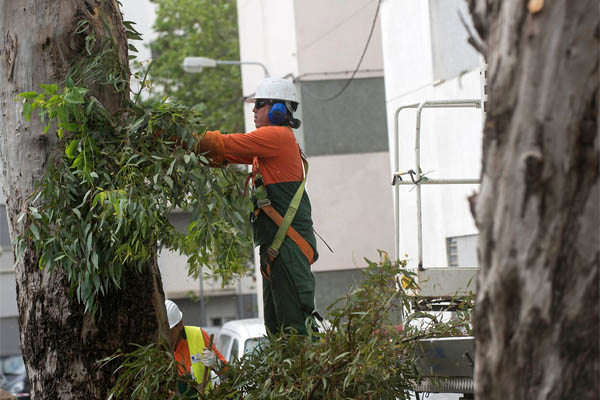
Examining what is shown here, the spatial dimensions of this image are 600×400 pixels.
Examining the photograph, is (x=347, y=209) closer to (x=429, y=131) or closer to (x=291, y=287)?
(x=429, y=131)

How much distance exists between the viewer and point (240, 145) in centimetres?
447

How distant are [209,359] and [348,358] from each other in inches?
32.3

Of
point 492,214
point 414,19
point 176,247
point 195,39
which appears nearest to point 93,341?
point 176,247

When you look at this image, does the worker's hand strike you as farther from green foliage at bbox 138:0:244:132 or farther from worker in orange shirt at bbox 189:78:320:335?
green foliage at bbox 138:0:244:132

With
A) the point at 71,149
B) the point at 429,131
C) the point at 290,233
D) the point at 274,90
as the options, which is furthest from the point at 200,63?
the point at 71,149

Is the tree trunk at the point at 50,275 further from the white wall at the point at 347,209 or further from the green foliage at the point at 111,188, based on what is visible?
the white wall at the point at 347,209

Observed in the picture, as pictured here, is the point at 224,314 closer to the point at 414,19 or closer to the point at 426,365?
the point at 414,19

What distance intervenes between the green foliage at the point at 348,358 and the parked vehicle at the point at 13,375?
21399mm

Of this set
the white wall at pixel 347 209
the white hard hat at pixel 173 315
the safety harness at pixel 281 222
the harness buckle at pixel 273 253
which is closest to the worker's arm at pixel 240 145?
the safety harness at pixel 281 222

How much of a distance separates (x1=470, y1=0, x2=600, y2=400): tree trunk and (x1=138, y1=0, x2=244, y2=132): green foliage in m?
26.9

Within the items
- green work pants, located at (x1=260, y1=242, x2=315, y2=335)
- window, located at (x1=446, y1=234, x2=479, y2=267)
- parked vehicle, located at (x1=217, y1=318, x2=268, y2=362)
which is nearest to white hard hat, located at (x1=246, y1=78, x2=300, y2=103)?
green work pants, located at (x1=260, y1=242, x2=315, y2=335)

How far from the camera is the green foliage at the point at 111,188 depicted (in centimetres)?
371

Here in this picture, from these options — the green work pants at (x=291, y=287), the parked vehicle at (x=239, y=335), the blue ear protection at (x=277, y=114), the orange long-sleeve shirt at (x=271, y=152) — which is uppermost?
the blue ear protection at (x=277, y=114)

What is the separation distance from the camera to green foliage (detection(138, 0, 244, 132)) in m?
29.5
